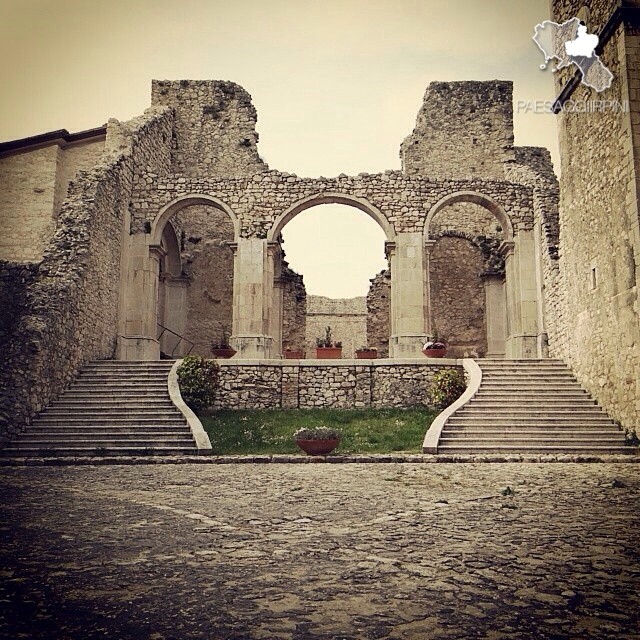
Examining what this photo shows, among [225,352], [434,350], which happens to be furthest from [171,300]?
[434,350]

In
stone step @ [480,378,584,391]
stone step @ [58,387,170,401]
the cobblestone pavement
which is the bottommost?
the cobblestone pavement

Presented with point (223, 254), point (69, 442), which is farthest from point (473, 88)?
point (69, 442)

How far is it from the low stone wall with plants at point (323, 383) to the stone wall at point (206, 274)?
7.86 m

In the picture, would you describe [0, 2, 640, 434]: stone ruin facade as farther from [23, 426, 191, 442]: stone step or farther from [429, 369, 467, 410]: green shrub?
[429, 369, 467, 410]: green shrub

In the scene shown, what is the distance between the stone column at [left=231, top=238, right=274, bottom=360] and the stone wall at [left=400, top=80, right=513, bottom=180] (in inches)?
348

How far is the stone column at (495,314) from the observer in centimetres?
2145

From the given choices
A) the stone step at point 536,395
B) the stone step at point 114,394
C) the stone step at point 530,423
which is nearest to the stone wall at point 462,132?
the stone step at point 536,395

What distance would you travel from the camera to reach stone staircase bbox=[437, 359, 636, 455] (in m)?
11.5

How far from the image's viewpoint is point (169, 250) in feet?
76.1

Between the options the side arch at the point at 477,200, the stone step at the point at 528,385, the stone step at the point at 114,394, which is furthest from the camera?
the side arch at the point at 477,200

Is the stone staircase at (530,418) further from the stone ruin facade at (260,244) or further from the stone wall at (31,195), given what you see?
the stone wall at (31,195)

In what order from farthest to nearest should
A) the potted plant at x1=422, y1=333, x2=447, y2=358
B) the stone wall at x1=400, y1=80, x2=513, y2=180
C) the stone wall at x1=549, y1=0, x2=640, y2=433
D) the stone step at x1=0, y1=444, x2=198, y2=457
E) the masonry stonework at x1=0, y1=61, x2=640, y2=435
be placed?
the stone wall at x1=400, y1=80, x2=513, y2=180 → the potted plant at x1=422, y1=333, x2=447, y2=358 → the masonry stonework at x1=0, y1=61, x2=640, y2=435 → the stone step at x1=0, y1=444, x2=198, y2=457 → the stone wall at x1=549, y1=0, x2=640, y2=433

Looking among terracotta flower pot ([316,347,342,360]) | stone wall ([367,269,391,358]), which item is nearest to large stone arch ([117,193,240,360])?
terracotta flower pot ([316,347,342,360])

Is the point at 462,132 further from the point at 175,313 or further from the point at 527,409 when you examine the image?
the point at 527,409
